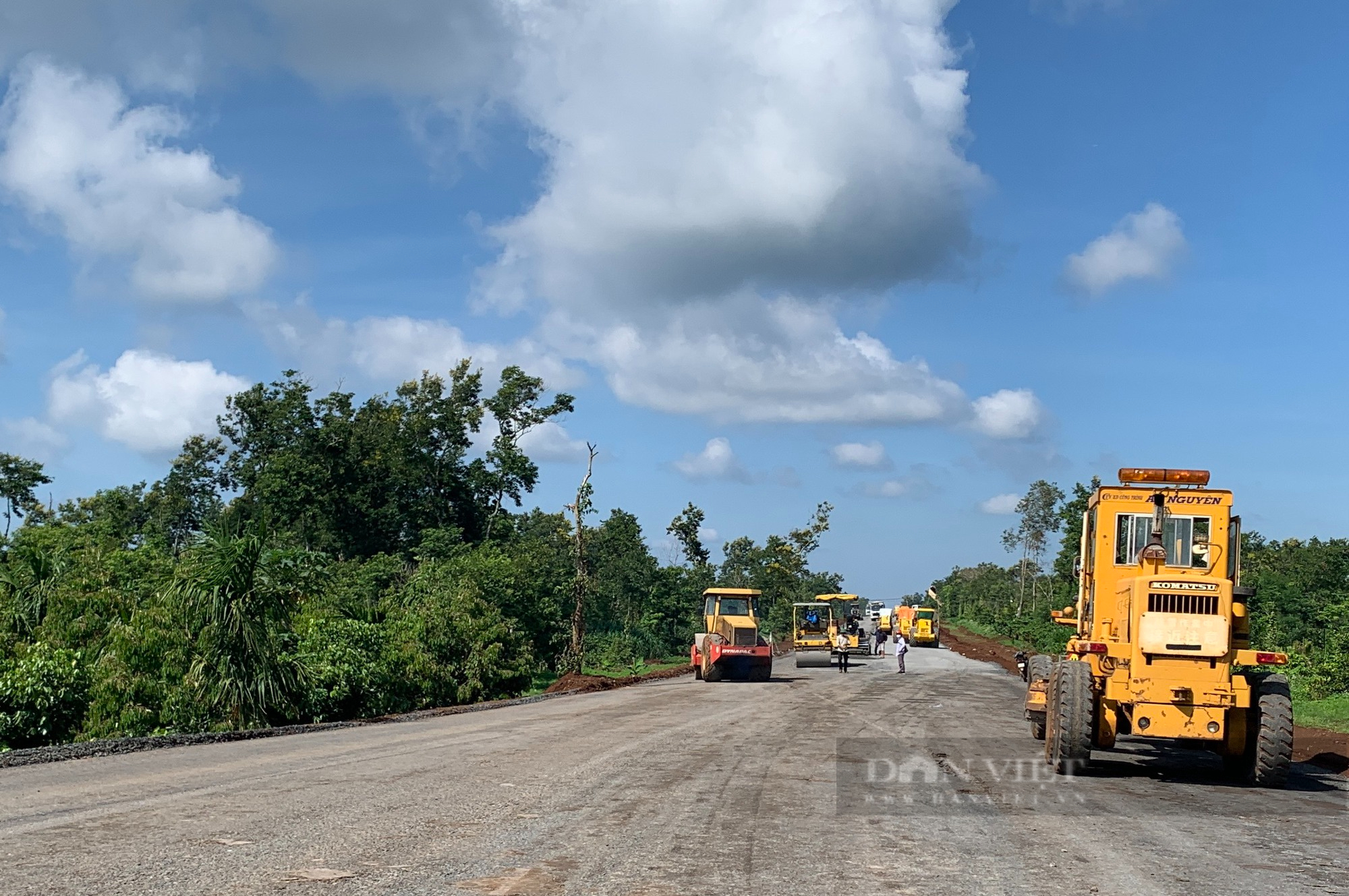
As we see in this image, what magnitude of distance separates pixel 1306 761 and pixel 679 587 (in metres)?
56.6

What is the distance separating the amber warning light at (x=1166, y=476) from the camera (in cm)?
1542

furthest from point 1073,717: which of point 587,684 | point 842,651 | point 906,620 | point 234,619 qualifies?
point 906,620

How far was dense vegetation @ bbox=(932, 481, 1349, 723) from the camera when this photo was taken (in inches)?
1091

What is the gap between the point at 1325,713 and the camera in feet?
74.0

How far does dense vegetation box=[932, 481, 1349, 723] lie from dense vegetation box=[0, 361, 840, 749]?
14792 millimetres

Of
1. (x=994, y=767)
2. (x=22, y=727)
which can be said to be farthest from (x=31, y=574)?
(x=994, y=767)

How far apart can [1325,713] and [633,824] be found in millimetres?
18676

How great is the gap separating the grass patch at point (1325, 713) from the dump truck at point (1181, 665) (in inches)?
293

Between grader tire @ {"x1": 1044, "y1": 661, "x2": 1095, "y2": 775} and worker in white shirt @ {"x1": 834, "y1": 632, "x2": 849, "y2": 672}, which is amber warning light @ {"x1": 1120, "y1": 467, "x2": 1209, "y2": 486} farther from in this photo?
worker in white shirt @ {"x1": 834, "y1": 632, "x2": 849, "y2": 672}

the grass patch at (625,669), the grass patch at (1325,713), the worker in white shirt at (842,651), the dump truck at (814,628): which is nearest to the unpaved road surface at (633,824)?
the grass patch at (1325,713)

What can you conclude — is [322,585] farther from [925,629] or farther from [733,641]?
[925,629]

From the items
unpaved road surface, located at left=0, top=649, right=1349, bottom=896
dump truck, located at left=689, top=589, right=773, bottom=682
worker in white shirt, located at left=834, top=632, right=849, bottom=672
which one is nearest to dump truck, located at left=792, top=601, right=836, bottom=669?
worker in white shirt, located at left=834, top=632, right=849, bottom=672

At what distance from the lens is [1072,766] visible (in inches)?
556

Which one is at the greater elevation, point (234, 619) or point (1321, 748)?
point (234, 619)
